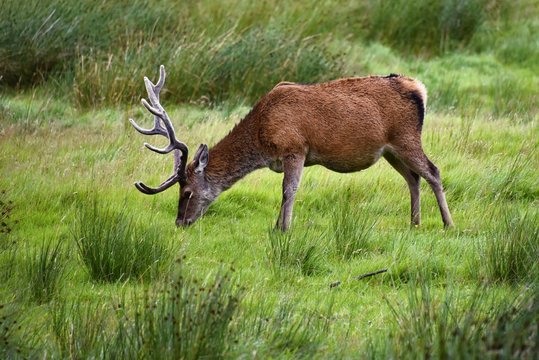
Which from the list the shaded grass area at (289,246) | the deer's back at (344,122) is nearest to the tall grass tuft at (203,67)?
the shaded grass area at (289,246)

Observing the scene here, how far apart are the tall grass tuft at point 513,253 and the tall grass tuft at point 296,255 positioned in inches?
52.5

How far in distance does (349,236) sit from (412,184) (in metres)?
1.50

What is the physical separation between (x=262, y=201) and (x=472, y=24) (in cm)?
958

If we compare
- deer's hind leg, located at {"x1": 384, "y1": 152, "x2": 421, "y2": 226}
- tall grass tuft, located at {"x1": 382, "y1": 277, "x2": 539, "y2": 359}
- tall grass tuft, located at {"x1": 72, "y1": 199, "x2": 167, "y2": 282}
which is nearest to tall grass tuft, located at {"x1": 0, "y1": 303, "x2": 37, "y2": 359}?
tall grass tuft, located at {"x1": 72, "y1": 199, "x2": 167, "y2": 282}

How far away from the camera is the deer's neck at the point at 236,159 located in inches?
362

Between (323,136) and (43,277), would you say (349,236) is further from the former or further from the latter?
(43,277)

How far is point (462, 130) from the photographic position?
1152 cm

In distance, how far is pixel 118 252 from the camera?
7.39 meters

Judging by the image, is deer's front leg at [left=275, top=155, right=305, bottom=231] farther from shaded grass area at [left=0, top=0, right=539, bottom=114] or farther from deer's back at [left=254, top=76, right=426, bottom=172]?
shaded grass area at [left=0, top=0, right=539, bottom=114]

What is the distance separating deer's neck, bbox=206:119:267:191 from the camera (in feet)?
30.1

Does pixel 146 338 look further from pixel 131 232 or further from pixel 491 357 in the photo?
pixel 131 232

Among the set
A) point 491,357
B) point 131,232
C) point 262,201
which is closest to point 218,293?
point 491,357

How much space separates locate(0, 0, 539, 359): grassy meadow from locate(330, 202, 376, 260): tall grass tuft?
2cm

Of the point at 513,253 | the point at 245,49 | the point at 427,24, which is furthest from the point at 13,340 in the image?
the point at 427,24
